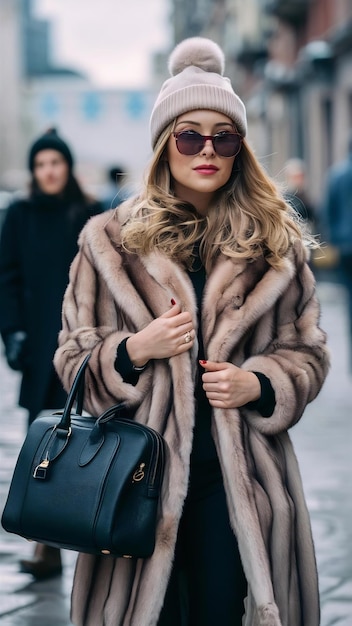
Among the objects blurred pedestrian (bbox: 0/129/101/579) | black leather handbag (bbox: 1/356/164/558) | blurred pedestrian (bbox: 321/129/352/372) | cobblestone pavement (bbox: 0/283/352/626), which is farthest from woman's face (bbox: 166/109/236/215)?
blurred pedestrian (bbox: 321/129/352/372)

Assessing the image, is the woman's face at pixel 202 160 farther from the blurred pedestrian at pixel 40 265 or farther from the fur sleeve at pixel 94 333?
the blurred pedestrian at pixel 40 265

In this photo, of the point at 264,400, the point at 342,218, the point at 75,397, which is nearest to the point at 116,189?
the point at 342,218

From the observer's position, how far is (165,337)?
3.21 metres

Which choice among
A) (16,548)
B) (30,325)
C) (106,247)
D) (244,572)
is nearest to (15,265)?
(30,325)

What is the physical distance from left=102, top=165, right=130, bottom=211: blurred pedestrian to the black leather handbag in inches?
27.0

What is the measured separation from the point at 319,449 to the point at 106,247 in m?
4.97

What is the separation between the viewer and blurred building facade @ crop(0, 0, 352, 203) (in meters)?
27.5

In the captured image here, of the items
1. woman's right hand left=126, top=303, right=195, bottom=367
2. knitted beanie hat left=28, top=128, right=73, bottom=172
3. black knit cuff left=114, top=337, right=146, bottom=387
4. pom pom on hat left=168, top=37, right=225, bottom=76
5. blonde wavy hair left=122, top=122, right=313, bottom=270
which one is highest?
pom pom on hat left=168, top=37, right=225, bottom=76

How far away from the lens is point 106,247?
3438mm

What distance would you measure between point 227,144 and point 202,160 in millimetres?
76

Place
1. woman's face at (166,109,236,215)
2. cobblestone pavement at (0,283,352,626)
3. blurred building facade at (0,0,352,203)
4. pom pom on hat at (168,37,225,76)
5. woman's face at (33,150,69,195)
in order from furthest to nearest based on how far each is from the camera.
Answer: blurred building facade at (0,0,352,203) → woman's face at (33,150,69,195) → cobblestone pavement at (0,283,352,626) → pom pom on hat at (168,37,225,76) → woman's face at (166,109,236,215)

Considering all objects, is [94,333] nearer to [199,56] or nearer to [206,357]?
[206,357]

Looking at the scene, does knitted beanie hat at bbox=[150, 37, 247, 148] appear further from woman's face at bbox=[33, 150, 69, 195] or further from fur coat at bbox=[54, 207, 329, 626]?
woman's face at bbox=[33, 150, 69, 195]

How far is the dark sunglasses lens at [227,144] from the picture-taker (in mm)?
3348
